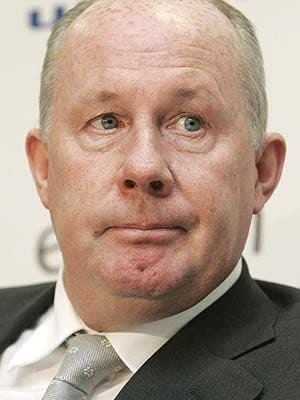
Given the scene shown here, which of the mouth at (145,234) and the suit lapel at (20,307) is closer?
the mouth at (145,234)

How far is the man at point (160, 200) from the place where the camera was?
1477mm

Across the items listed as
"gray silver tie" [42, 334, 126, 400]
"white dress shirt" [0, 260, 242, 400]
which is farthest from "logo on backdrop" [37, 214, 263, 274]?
"gray silver tie" [42, 334, 126, 400]

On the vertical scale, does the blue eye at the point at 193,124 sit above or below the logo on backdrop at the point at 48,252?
above

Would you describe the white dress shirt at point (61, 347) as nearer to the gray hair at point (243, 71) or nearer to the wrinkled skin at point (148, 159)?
the wrinkled skin at point (148, 159)

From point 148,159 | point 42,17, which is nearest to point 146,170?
point 148,159

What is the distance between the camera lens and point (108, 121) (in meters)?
1.57

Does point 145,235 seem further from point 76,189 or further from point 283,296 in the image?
point 283,296

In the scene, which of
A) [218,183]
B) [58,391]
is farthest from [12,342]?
[218,183]

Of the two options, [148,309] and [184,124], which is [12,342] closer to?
[148,309]

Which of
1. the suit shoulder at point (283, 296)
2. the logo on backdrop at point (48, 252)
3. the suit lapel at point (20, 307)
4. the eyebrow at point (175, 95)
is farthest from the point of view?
the logo on backdrop at point (48, 252)

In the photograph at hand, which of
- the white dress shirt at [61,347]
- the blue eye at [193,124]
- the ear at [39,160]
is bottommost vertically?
the white dress shirt at [61,347]

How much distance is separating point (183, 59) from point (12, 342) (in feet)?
2.29

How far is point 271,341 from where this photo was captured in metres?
1.56

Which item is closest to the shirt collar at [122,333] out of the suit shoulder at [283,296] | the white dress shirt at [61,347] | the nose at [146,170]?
the white dress shirt at [61,347]
